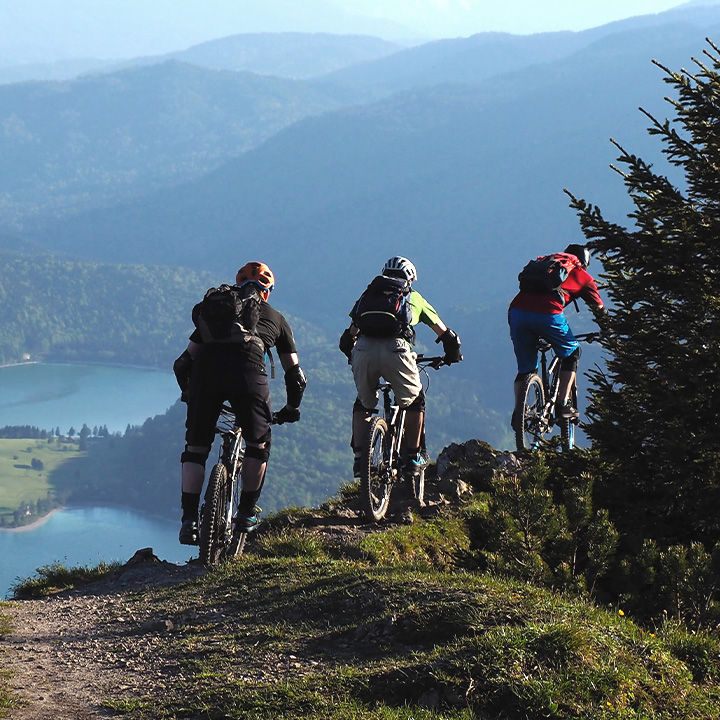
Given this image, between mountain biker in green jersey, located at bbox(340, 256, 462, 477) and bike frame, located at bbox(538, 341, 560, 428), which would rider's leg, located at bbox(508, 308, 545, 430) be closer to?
bike frame, located at bbox(538, 341, 560, 428)

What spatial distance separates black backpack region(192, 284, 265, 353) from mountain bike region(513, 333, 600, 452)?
159 inches

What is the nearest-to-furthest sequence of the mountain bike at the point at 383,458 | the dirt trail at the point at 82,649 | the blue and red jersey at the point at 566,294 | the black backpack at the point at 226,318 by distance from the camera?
1. the dirt trail at the point at 82,649
2. the black backpack at the point at 226,318
3. the mountain bike at the point at 383,458
4. the blue and red jersey at the point at 566,294

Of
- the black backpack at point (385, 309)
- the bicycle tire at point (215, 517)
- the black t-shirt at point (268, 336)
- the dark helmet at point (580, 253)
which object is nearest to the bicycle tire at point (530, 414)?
the dark helmet at point (580, 253)

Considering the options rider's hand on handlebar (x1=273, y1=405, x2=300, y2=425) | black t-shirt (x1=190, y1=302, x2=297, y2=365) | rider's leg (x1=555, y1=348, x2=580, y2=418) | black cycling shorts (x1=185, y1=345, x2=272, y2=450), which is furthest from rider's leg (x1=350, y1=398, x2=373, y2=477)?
rider's leg (x1=555, y1=348, x2=580, y2=418)

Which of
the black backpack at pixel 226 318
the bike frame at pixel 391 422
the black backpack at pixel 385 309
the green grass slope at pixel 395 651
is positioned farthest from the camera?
the bike frame at pixel 391 422

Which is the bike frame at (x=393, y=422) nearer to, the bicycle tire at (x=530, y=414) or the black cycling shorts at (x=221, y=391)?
the bicycle tire at (x=530, y=414)

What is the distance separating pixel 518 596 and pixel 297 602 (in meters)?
1.52

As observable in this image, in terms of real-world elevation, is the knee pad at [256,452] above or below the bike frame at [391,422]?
below

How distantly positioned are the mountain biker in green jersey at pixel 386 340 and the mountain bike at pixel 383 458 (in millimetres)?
105

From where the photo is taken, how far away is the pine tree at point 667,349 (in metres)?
7.98

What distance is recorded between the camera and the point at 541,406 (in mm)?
10797

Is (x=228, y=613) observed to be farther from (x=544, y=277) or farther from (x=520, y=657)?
(x=544, y=277)

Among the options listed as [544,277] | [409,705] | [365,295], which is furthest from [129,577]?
[544,277]

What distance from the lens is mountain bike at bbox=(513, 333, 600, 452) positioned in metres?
10.4
